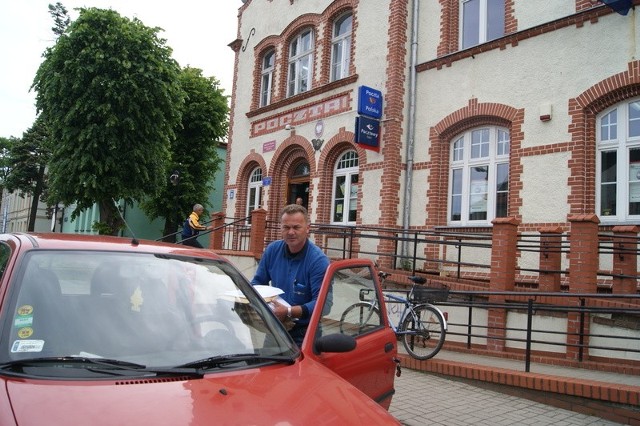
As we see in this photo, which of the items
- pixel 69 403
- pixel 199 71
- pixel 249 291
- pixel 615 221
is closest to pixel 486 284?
pixel 615 221

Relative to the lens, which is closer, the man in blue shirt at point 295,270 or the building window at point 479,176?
the man in blue shirt at point 295,270

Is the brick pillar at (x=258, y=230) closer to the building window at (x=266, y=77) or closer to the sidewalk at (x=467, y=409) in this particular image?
the building window at (x=266, y=77)

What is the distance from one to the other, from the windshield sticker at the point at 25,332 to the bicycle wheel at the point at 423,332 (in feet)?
18.8

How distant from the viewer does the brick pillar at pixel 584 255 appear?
7203mm

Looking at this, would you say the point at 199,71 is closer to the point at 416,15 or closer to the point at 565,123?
the point at 416,15

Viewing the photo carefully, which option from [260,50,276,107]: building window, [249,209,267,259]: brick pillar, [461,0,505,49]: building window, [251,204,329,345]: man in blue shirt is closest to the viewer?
[251,204,329,345]: man in blue shirt

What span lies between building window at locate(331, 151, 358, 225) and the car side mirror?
34.5 ft

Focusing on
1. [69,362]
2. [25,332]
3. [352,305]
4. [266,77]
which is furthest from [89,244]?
[266,77]

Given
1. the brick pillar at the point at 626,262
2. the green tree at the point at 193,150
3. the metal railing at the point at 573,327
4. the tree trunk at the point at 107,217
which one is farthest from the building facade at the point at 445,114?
the green tree at the point at 193,150

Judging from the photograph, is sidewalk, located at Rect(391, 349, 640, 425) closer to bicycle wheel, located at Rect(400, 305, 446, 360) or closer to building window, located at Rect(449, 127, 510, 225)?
bicycle wheel, located at Rect(400, 305, 446, 360)

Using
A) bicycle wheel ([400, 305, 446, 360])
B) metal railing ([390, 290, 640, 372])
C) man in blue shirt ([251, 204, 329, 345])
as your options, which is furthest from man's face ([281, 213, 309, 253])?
bicycle wheel ([400, 305, 446, 360])

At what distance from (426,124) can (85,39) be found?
35.9 feet

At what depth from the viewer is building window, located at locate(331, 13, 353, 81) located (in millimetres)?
14676

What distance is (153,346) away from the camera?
2514mm
